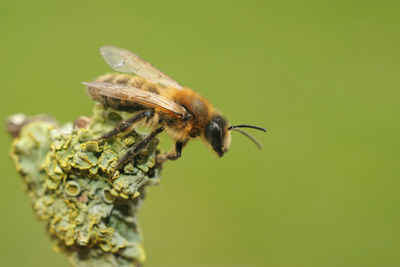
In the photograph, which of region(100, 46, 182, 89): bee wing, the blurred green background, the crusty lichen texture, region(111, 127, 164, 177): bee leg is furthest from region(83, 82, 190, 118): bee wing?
the blurred green background

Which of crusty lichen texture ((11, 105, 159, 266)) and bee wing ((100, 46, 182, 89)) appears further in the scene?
bee wing ((100, 46, 182, 89))

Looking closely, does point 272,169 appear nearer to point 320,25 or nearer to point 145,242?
point 145,242

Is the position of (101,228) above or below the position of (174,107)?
below

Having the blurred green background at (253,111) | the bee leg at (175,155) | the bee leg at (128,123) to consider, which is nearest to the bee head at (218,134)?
the bee leg at (175,155)

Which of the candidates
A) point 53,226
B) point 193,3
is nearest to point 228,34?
point 193,3

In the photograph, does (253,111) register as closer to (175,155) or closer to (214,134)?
(214,134)

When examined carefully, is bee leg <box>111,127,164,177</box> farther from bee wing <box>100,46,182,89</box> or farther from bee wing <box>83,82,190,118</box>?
bee wing <box>100,46,182,89</box>

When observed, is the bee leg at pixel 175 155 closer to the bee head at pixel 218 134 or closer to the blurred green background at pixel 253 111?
the bee head at pixel 218 134
